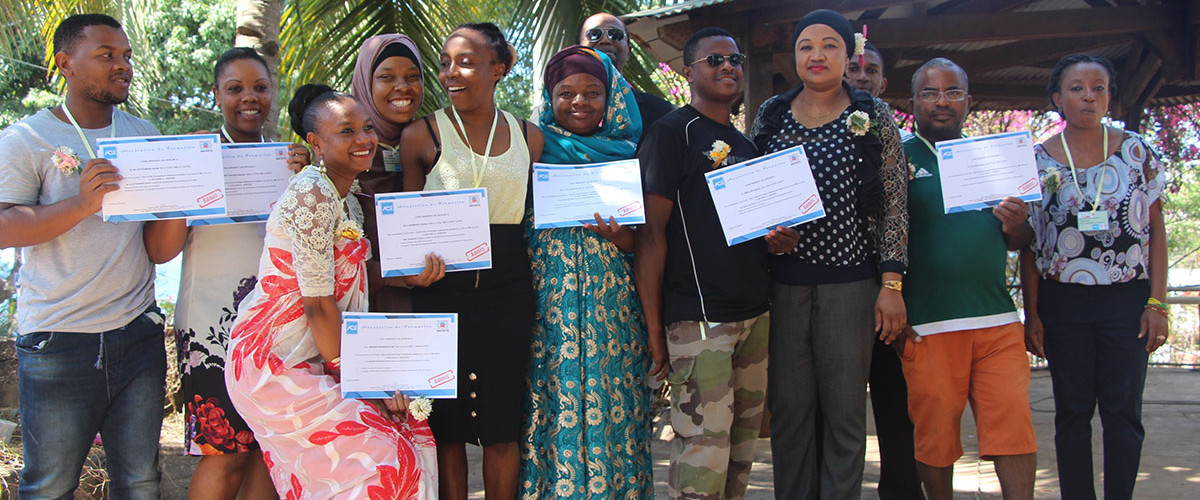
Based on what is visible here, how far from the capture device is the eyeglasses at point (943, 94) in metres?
3.65

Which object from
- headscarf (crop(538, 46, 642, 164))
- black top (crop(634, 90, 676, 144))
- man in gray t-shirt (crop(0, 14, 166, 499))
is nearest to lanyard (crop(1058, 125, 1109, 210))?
black top (crop(634, 90, 676, 144))

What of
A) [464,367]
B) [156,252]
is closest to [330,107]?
[156,252]

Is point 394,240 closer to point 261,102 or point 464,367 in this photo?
point 464,367

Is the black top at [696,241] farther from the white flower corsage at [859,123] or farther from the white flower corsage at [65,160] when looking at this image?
the white flower corsage at [65,160]

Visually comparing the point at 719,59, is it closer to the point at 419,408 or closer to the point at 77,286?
the point at 419,408

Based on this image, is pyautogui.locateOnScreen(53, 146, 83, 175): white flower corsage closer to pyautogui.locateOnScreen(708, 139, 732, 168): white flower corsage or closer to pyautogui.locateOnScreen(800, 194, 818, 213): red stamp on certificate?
pyautogui.locateOnScreen(708, 139, 732, 168): white flower corsage

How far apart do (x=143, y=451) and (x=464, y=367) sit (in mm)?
1168

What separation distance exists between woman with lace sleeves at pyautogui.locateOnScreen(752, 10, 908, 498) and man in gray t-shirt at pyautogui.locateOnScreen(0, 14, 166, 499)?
2.40m

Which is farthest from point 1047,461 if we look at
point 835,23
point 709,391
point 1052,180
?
point 835,23

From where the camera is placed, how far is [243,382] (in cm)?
284

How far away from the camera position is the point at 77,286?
2.97 m

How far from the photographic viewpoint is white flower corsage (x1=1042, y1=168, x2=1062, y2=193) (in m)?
3.60

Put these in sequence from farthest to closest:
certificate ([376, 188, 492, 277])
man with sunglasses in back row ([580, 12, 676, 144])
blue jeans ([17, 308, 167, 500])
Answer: man with sunglasses in back row ([580, 12, 676, 144]), certificate ([376, 188, 492, 277]), blue jeans ([17, 308, 167, 500])

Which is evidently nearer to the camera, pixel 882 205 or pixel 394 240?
pixel 394 240
